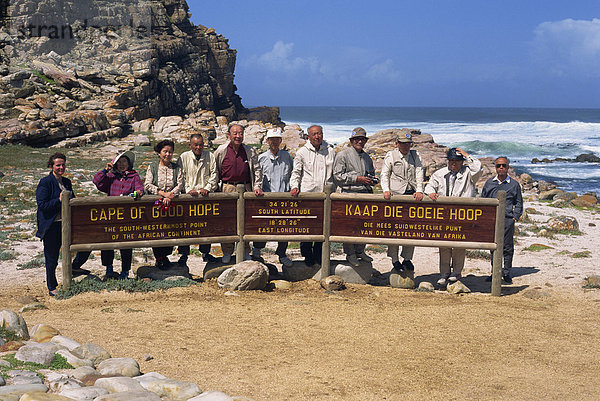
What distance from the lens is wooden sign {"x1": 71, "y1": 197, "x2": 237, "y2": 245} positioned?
30.5ft

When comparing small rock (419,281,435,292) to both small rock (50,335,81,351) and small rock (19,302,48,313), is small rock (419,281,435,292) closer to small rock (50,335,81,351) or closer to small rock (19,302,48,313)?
small rock (50,335,81,351)

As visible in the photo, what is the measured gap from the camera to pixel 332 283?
9.93 m

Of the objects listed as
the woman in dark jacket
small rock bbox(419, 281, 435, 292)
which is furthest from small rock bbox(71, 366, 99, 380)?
small rock bbox(419, 281, 435, 292)

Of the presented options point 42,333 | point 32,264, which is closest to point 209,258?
point 32,264

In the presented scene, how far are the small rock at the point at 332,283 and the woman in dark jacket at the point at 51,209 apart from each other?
4064mm

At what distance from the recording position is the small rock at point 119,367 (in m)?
6.04

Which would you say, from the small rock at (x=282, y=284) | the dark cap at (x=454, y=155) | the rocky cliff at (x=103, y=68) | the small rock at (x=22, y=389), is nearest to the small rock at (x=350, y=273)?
the small rock at (x=282, y=284)

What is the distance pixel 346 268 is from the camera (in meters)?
10.5

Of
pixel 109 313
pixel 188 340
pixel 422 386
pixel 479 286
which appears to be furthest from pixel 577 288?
pixel 109 313

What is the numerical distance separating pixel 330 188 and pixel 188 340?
359 centimetres

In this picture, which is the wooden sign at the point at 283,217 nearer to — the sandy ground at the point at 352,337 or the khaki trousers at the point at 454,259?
the sandy ground at the point at 352,337

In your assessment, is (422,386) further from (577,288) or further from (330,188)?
(577,288)

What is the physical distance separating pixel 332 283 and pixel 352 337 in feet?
7.63

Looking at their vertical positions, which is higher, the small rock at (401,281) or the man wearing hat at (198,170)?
the man wearing hat at (198,170)
